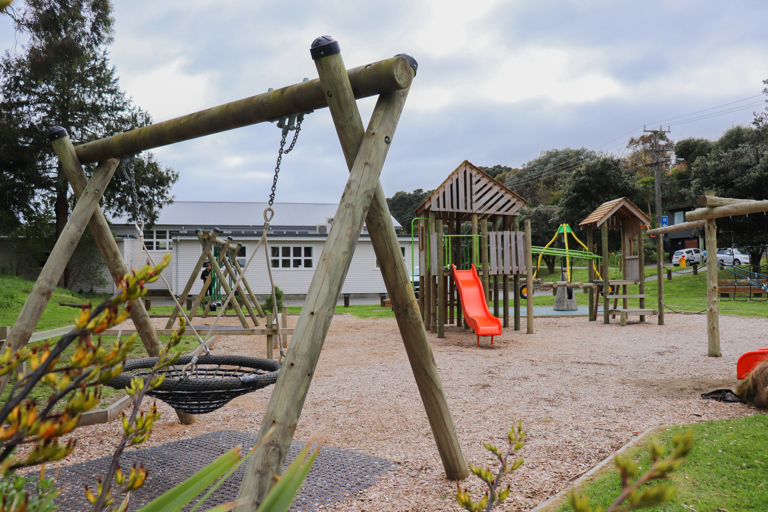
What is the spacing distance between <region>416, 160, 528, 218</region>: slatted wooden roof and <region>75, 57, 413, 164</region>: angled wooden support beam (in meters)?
7.63

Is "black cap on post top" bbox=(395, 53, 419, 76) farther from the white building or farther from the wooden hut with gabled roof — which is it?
the white building

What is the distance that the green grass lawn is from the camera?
2.56m

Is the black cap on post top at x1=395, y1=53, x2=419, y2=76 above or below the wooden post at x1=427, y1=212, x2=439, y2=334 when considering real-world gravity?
above

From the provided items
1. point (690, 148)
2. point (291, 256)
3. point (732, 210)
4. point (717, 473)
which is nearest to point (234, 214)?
point (291, 256)

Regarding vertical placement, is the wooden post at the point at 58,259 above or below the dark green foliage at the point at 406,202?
below

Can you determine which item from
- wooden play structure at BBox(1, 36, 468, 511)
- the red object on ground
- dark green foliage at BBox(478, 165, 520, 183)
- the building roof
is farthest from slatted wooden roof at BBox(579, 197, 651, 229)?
dark green foliage at BBox(478, 165, 520, 183)

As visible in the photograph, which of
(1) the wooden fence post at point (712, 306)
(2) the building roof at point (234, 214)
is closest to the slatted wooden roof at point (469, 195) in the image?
(1) the wooden fence post at point (712, 306)

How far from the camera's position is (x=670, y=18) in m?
14.7

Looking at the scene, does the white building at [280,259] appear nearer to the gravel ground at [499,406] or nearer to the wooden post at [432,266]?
the wooden post at [432,266]

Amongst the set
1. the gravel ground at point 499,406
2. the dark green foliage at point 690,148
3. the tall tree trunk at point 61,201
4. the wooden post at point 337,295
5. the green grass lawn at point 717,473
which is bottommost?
the gravel ground at point 499,406

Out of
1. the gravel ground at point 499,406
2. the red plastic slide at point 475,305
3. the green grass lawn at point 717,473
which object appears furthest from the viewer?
the red plastic slide at point 475,305

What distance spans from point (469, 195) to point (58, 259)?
8626mm

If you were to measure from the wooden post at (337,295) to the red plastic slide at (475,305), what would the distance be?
605 cm

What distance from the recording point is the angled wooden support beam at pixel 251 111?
239cm
